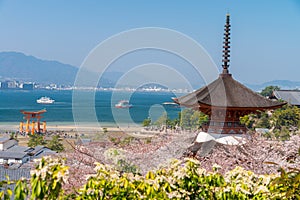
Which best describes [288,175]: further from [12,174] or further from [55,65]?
[55,65]

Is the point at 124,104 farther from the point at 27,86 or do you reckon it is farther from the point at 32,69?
the point at 32,69

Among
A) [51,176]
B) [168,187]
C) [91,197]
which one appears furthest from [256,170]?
[51,176]

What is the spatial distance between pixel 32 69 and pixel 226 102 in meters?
174

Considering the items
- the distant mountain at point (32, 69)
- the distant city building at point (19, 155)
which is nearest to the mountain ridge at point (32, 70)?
the distant mountain at point (32, 69)

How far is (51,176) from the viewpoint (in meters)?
2.18

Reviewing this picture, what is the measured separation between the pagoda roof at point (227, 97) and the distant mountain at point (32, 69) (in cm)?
12533

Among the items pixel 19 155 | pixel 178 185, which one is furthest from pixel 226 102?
pixel 19 155

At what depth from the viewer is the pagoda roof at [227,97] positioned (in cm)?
681

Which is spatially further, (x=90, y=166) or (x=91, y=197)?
(x=90, y=166)

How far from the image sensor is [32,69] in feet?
561

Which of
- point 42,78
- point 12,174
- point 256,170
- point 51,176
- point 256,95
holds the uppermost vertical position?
point 42,78

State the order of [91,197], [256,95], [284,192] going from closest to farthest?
[91,197] < [284,192] < [256,95]

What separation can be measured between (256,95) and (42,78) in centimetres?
15570

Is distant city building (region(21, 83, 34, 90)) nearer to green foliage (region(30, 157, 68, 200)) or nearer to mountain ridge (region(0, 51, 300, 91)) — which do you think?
mountain ridge (region(0, 51, 300, 91))
